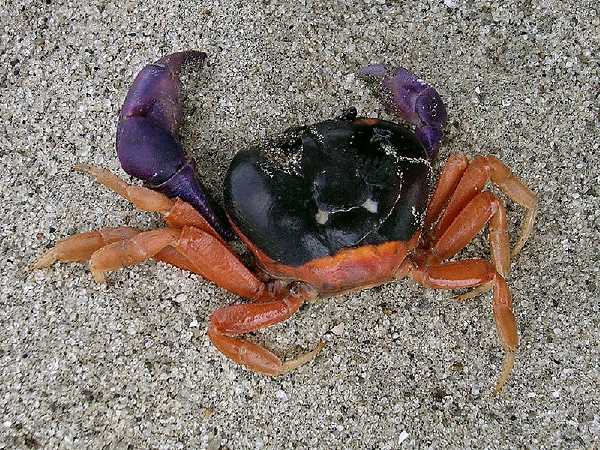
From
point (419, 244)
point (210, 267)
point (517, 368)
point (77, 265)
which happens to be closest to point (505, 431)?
point (517, 368)

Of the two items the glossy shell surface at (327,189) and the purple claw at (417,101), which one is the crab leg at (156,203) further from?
the purple claw at (417,101)

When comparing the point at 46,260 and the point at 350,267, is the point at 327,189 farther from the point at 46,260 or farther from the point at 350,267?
the point at 46,260

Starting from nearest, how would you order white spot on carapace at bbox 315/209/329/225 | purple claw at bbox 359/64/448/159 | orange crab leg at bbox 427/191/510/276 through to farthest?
white spot on carapace at bbox 315/209/329/225, orange crab leg at bbox 427/191/510/276, purple claw at bbox 359/64/448/159

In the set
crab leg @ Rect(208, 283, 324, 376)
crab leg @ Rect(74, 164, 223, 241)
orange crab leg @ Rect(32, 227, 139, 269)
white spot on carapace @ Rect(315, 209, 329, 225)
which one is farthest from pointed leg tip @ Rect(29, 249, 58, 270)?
white spot on carapace @ Rect(315, 209, 329, 225)

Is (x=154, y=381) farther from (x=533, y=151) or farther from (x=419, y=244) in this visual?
(x=533, y=151)

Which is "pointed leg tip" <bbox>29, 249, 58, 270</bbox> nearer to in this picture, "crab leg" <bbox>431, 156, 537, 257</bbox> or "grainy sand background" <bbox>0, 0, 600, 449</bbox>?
"grainy sand background" <bbox>0, 0, 600, 449</bbox>

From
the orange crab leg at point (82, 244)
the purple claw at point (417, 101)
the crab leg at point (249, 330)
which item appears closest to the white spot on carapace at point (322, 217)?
the crab leg at point (249, 330)

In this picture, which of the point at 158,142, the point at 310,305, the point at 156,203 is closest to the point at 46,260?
the point at 156,203

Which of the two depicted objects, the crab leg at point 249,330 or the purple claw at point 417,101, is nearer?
the crab leg at point 249,330
